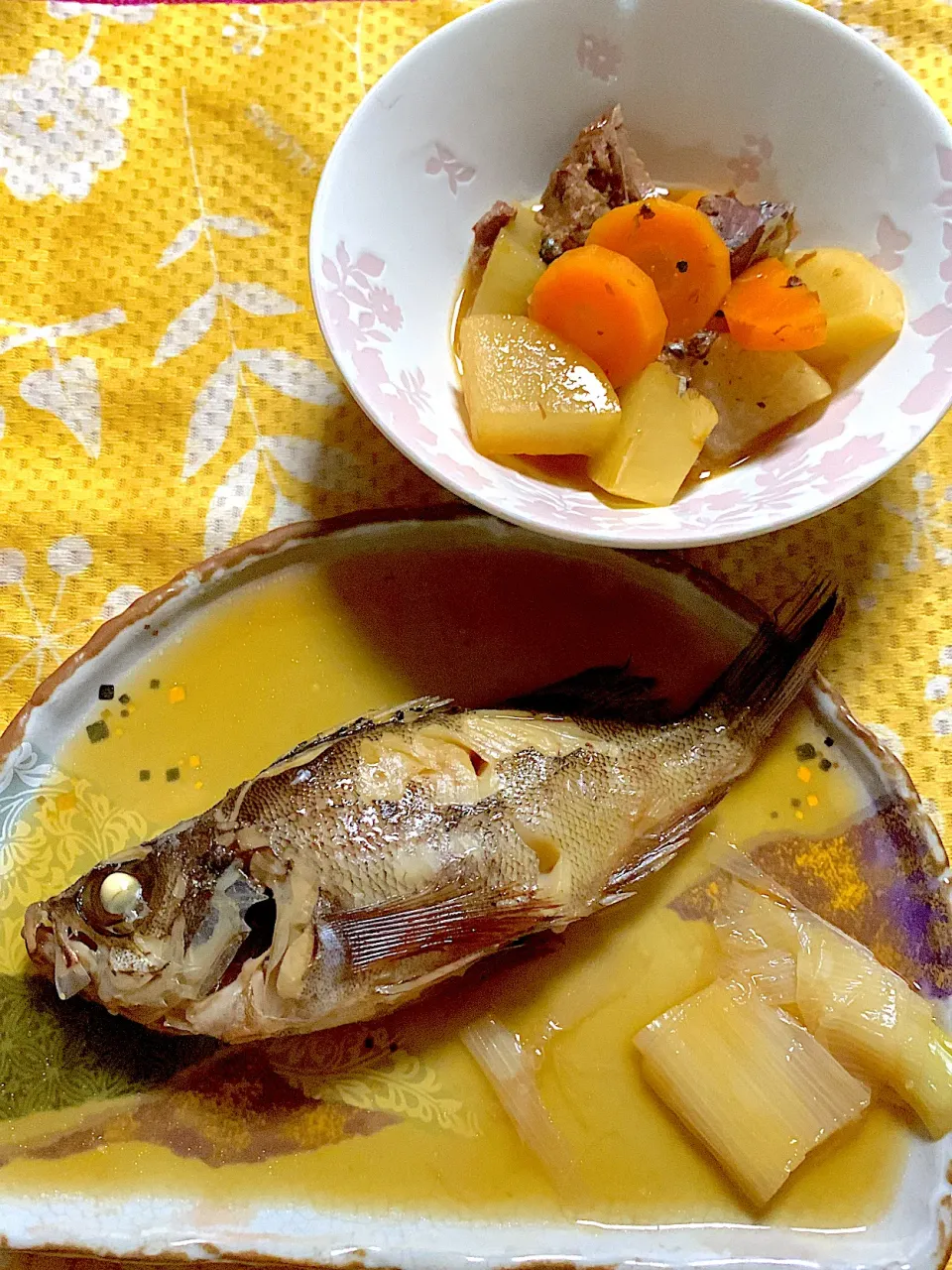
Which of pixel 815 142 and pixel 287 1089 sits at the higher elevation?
pixel 815 142

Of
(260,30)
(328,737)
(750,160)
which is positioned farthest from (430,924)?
(260,30)

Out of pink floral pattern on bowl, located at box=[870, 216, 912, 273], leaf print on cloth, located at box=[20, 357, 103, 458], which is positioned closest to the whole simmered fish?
leaf print on cloth, located at box=[20, 357, 103, 458]

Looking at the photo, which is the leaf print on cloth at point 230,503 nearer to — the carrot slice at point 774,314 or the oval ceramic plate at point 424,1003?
the oval ceramic plate at point 424,1003

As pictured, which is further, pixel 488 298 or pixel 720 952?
pixel 488 298

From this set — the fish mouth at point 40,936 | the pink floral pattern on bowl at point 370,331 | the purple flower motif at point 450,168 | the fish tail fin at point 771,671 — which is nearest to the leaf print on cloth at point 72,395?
the pink floral pattern on bowl at point 370,331

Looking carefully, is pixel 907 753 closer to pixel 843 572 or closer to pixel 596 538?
pixel 843 572

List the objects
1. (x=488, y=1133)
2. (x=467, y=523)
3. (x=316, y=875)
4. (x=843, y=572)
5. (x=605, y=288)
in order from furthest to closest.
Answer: (x=843, y=572) < (x=467, y=523) < (x=605, y=288) < (x=488, y=1133) < (x=316, y=875)

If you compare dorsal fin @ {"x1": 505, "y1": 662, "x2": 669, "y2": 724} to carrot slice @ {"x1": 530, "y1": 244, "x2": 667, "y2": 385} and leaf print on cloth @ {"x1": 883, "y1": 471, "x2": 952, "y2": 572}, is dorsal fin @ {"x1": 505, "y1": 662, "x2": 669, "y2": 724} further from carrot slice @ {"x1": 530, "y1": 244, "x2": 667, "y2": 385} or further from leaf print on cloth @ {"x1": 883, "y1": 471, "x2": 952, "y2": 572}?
leaf print on cloth @ {"x1": 883, "y1": 471, "x2": 952, "y2": 572}

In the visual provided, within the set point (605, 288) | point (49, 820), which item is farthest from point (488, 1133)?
point (605, 288)
